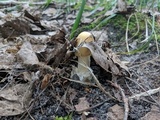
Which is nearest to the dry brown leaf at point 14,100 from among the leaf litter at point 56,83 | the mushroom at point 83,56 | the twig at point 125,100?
the leaf litter at point 56,83

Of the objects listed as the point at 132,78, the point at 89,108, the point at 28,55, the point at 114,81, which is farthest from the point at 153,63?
the point at 28,55

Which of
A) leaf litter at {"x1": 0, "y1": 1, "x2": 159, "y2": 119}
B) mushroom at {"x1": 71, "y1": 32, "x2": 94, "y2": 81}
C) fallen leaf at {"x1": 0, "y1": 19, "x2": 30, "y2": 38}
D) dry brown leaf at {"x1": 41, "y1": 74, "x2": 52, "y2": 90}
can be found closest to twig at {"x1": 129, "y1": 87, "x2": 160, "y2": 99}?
leaf litter at {"x1": 0, "y1": 1, "x2": 159, "y2": 119}

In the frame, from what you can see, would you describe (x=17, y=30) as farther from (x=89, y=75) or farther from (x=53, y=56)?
(x=89, y=75)

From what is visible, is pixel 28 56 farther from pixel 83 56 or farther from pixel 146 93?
pixel 146 93

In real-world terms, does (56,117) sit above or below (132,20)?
below

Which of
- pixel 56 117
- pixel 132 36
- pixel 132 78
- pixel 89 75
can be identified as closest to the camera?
pixel 56 117

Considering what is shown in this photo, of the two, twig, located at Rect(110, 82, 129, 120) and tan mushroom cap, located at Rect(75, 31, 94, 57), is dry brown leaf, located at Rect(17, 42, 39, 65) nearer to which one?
tan mushroom cap, located at Rect(75, 31, 94, 57)

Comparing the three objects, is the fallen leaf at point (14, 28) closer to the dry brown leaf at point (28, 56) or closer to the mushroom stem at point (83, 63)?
the dry brown leaf at point (28, 56)

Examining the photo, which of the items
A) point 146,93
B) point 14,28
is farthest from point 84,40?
point 14,28
